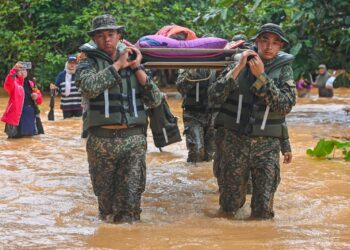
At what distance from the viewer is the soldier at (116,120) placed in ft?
18.0

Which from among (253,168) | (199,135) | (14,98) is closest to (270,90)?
(253,168)

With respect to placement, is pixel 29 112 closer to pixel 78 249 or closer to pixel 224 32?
pixel 78 249

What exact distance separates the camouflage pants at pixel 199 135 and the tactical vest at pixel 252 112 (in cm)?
301

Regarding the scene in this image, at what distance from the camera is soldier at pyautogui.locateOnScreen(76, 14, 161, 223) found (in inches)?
216

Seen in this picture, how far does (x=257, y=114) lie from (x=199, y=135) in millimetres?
3286

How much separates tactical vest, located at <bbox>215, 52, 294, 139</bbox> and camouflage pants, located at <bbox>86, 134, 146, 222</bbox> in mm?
800

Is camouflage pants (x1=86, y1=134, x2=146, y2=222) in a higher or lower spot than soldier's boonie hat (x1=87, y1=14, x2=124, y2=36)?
lower

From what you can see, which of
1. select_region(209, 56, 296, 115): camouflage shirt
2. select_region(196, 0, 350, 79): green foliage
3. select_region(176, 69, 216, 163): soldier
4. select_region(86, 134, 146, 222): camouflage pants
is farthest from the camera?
select_region(196, 0, 350, 79): green foliage

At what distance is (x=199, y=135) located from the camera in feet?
29.3

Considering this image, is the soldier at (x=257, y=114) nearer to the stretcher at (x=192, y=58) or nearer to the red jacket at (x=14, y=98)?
the stretcher at (x=192, y=58)

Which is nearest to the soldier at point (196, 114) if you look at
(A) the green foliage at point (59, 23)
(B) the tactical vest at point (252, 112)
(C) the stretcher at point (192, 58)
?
(C) the stretcher at point (192, 58)

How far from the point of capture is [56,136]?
1245 cm

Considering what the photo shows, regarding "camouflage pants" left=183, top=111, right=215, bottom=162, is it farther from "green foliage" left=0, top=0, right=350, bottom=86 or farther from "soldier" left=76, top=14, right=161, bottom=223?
"green foliage" left=0, top=0, right=350, bottom=86

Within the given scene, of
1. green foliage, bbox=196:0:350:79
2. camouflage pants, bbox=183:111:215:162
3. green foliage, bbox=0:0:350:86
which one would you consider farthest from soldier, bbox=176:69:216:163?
green foliage, bbox=0:0:350:86
